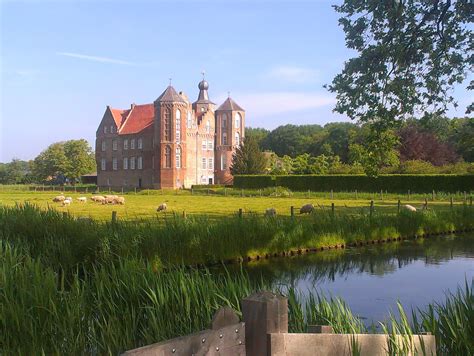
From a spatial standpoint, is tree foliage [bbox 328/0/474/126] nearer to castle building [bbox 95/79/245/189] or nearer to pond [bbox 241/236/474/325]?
pond [bbox 241/236/474/325]

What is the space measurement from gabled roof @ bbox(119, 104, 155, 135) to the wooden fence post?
6728 centimetres

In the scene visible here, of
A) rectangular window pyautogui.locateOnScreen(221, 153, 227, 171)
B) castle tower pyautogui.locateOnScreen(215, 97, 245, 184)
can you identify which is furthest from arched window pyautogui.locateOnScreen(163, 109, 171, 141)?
rectangular window pyautogui.locateOnScreen(221, 153, 227, 171)

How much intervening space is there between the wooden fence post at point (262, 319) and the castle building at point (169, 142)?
6130cm

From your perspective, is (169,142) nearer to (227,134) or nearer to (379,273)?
(227,134)

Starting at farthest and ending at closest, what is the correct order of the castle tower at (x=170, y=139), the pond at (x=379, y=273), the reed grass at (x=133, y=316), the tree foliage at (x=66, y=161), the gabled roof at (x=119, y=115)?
the tree foliage at (x=66, y=161)
the gabled roof at (x=119, y=115)
the castle tower at (x=170, y=139)
the pond at (x=379, y=273)
the reed grass at (x=133, y=316)

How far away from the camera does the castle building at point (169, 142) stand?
2516 inches

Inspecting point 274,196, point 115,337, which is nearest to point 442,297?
point 115,337

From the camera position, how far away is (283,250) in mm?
13547

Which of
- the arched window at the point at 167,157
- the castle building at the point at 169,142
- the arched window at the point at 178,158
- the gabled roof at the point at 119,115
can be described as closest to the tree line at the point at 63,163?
the castle building at the point at 169,142

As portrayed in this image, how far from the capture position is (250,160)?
57.0m

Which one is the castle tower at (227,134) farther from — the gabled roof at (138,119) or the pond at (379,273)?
the pond at (379,273)

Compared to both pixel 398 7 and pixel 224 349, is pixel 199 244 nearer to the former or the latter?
pixel 398 7

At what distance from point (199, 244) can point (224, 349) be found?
9425 millimetres

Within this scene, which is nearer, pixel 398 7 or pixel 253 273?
pixel 253 273
